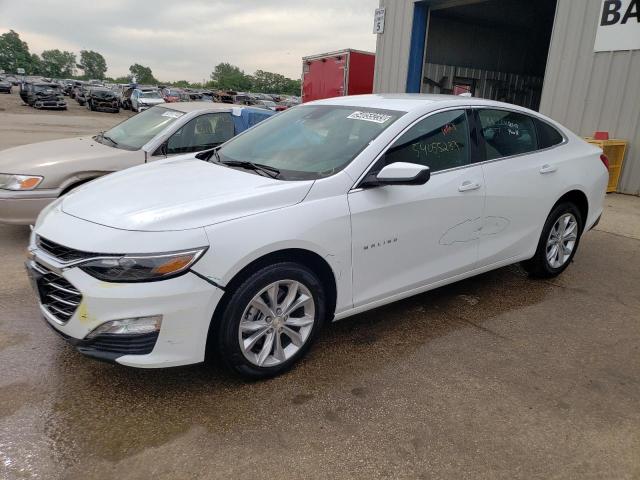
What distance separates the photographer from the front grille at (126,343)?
8.12 feet

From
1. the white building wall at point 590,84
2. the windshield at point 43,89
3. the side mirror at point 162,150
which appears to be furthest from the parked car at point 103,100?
the side mirror at point 162,150

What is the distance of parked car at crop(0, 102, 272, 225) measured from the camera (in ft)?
16.1

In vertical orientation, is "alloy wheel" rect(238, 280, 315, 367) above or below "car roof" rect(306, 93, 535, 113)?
below

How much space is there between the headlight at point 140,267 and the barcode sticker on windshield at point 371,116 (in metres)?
1.70

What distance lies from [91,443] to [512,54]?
1734cm

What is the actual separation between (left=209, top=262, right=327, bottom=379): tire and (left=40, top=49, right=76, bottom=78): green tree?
157 metres

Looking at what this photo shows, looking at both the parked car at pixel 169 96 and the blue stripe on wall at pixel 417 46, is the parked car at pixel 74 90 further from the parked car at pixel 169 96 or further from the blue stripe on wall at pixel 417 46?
the blue stripe on wall at pixel 417 46

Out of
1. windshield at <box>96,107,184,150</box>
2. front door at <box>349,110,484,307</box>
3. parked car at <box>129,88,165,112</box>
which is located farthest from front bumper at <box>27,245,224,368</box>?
parked car at <box>129,88,165,112</box>

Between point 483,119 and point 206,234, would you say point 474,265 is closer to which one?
point 483,119

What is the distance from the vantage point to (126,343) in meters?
2.48

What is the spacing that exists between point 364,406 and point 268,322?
0.70m

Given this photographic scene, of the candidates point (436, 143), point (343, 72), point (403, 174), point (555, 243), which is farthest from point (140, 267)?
point (343, 72)

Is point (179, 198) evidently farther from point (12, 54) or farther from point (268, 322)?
point (12, 54)

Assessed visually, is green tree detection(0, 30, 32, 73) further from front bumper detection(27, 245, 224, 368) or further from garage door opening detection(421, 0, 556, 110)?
front bumper detection(27, 245, 224, 368)
